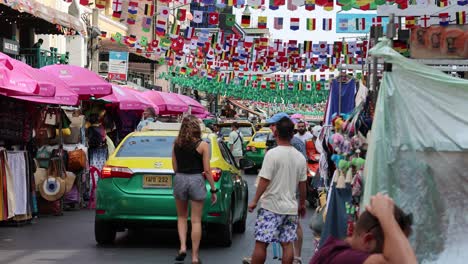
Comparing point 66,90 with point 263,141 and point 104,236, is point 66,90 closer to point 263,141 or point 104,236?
→ point 104,236

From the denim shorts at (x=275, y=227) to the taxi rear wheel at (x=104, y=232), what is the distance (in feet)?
11.8

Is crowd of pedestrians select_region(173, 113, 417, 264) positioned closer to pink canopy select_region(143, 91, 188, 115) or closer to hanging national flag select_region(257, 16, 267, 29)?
hanging national flag select_region(257, 16, 267, 29)

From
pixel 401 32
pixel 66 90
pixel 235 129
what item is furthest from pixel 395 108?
pixel 235 129

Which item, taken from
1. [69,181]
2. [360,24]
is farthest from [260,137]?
[69,181]

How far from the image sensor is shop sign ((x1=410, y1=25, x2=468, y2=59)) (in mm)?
7070

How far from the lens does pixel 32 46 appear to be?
1017 inches

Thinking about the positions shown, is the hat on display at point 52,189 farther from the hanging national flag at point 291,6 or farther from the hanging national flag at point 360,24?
the hanging national flag at point 360,24

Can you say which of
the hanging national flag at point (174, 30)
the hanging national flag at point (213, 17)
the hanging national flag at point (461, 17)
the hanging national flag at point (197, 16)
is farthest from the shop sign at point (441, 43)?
the hanging national flag at point (174, 30)

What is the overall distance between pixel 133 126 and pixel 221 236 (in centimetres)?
1278

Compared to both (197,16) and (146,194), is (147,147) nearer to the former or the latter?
(146,194)

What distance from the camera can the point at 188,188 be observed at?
1005cm

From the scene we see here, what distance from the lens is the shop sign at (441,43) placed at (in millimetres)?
7070

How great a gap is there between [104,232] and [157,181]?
45.1 inches

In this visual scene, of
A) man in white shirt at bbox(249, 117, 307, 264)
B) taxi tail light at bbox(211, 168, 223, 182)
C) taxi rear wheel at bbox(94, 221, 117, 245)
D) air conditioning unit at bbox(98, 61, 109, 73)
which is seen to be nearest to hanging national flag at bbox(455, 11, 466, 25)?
taxi tail light at bbox(211, 168, 223, 182)
